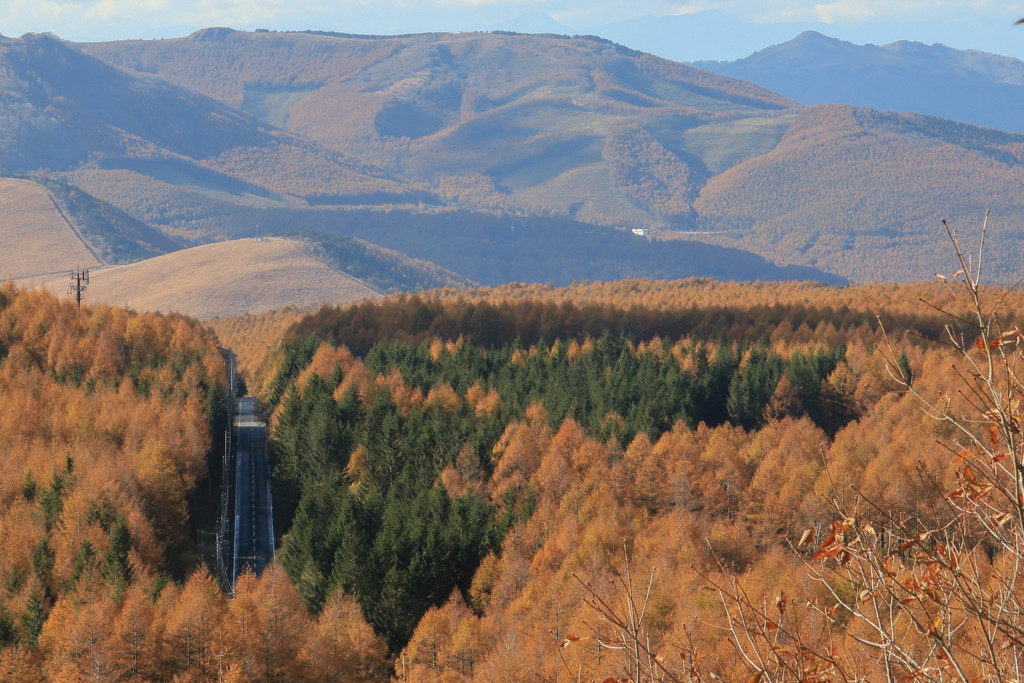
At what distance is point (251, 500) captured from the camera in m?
95.5

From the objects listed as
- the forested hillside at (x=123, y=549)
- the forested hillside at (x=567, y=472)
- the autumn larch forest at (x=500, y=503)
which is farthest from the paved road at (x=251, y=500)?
the forested hillside at (x=123, y=549)

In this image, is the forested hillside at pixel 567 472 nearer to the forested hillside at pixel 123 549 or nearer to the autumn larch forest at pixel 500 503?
the autumn larch forest at pixel 500 503

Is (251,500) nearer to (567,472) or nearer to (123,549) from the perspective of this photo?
(567,472)

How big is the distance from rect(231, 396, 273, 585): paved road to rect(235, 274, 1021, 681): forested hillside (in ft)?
7.16

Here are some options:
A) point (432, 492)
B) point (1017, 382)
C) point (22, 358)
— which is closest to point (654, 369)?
point (432, 492)

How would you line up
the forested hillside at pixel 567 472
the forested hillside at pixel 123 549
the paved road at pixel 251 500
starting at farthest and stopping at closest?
the paved road at pixel 251 500, the forested hillside at pixel 567 472, the forested hillside at pixel 123 549

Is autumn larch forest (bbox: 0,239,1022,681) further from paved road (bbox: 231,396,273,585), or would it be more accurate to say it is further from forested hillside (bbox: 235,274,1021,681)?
paved road (bbox: 231,396,273,585)

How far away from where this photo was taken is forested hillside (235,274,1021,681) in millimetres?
60500

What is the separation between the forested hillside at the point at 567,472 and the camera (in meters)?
60.5

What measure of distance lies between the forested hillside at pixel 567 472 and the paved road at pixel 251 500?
2.18 metres

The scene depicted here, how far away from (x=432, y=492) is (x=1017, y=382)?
72.7 meters

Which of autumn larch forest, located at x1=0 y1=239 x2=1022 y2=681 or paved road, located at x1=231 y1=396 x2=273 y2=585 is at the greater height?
autumn larch forest, located at x1=0 y1=239 x2=1022 y2=681

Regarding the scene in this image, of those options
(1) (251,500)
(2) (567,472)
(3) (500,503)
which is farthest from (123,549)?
(2) (567,472)

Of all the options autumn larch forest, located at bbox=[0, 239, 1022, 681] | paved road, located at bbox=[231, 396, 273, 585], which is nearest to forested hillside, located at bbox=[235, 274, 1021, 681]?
autumn larch forest, located at bbox=[0, 239, 1022, 681]
